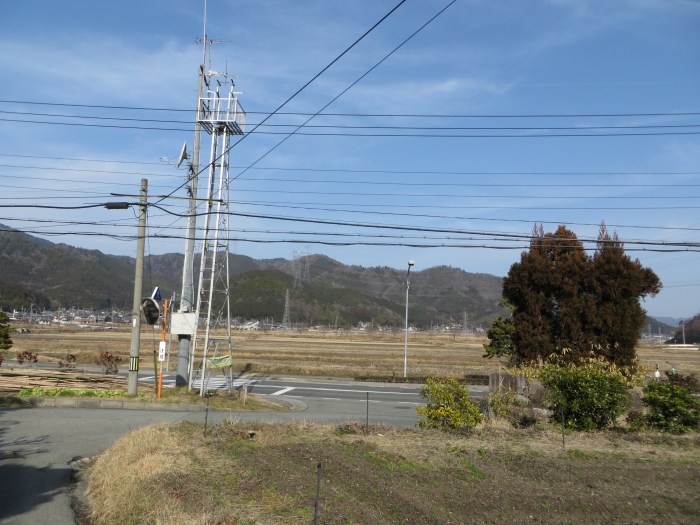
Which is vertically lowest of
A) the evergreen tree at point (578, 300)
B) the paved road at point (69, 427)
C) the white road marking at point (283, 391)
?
the white road marking at point (283, 391)

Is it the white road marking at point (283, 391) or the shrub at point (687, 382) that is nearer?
the shrub at point (687, 382)

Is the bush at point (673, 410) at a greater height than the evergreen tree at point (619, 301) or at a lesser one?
lesser

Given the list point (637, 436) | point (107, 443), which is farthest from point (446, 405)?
point (107, 443)

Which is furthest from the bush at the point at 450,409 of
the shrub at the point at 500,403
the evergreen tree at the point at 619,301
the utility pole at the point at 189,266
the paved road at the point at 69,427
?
the evergreen tree at the point at 619,301

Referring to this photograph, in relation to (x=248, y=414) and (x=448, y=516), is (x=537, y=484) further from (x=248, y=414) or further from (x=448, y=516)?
(x=248, y=414)

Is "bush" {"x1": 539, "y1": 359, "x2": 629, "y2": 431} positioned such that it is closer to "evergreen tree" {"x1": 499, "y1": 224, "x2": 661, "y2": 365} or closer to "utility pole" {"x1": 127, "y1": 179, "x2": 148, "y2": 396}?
"evergreen tree" {"x1": 499, "y1": 224, "x2": 661, "y2": 365}

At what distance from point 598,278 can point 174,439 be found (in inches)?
659

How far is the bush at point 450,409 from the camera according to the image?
12539 mm

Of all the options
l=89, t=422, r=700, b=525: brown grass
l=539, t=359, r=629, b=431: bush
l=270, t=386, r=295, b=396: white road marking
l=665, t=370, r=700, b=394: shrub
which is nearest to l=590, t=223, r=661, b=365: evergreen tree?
l=665, t=370, r=700, b=394: shrub

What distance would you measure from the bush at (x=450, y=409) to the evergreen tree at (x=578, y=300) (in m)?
9.17

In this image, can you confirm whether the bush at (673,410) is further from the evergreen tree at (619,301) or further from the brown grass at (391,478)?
the evergreen tree at (619,301)

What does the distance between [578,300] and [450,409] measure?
11.2m

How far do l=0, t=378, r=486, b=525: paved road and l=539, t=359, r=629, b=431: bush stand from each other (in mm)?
4534

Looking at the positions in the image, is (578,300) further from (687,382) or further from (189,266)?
(189,266)
